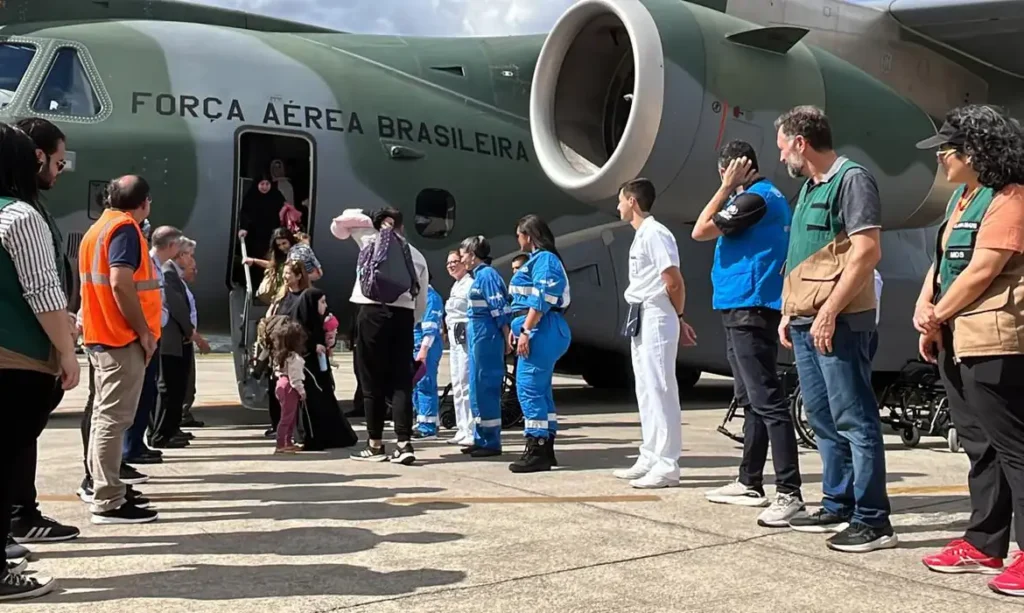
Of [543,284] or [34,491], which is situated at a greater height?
[543,284]

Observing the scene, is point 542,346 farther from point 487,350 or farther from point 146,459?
point 146,459

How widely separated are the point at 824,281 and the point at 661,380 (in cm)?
141

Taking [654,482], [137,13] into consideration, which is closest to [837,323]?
[654,482]

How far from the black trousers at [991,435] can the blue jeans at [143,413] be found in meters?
4.18

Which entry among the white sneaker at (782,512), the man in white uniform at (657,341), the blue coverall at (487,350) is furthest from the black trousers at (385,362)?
A: the white sneaker at (782,512)

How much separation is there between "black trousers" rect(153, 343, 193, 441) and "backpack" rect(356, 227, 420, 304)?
1723 millimetres

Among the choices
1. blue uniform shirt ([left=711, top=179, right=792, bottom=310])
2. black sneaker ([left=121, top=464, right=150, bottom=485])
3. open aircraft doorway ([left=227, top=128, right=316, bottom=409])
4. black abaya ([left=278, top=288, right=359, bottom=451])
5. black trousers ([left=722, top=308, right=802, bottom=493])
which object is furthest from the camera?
open aircraft doorway ([left=227, top=128, right=316, bottom=409])

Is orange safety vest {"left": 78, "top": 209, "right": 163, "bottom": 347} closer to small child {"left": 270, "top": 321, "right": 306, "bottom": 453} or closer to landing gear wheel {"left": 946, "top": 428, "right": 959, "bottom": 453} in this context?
small child {"left": 270, "top": 321, "right": 306, "bottom": 453}

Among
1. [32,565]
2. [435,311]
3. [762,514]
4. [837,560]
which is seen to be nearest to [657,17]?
[435,311]

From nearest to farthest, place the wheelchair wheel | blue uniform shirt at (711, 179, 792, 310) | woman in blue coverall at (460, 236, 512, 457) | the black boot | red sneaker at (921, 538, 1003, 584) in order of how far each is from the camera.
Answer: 1. red sneaker at (921, 538, 1003, 584)
2. blue uniform shirt at (711, 179, 792, 310)
3. the black boot
4. woman in blue coverall at (460, 236, 512, 457)
5. the wheelchair wheel

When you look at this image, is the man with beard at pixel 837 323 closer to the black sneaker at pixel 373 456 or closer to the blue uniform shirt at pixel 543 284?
the blue uniform shirt at pixel 543 284

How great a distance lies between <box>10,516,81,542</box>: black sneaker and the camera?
3.89 metres

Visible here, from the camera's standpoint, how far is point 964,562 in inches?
135

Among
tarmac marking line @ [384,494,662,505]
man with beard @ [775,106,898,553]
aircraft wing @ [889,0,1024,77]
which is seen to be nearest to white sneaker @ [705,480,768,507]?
tarmac marking line @ [384,494,662,505]
